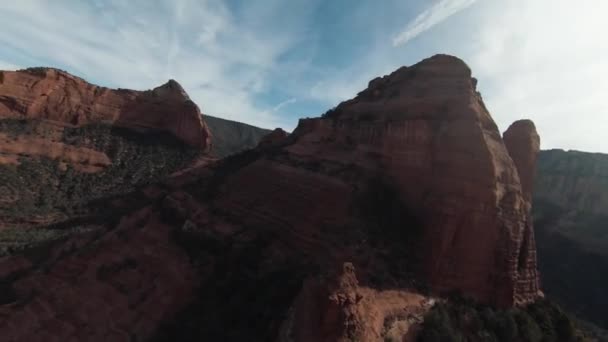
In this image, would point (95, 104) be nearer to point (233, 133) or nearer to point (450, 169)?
point (450, 169)

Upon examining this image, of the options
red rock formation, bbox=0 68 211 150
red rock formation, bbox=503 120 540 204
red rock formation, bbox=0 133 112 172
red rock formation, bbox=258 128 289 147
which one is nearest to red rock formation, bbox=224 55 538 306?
red rock formation, bbox=503 120 540 204

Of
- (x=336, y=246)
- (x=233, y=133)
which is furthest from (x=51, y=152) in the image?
(x=233, y=133)

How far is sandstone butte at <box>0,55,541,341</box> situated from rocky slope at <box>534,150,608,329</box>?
146 ft

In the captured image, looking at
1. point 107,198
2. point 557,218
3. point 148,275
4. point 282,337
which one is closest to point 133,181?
point 107,198

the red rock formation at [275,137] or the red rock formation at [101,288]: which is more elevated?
the red rock formation at [275,137]

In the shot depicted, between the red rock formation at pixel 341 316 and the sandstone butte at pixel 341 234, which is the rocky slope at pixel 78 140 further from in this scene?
the red rock formation at pixel 341 316

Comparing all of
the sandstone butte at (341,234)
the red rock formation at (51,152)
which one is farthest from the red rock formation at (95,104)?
the sandstone butte at (341,234)

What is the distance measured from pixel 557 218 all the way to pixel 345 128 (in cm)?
7252

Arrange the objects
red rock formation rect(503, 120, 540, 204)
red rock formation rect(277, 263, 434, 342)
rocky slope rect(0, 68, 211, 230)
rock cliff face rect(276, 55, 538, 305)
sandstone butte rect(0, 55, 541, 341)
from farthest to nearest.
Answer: rocky slope rect(0, 68, 211, 230), red rock formation rect(503, 120, 540, 204), rock cliff face rect(276, 55, 538, 305), sandstone butte rect(0, 55, 541, 341), red rock formation rect(277, 263, 434, 342)

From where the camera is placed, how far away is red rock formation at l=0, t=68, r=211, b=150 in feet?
178

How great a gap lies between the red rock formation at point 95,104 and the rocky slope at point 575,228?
6783 centimetres

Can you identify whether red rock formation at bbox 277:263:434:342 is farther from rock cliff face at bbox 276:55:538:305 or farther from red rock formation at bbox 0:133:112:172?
red rock formation at bbox 0:133:112:172

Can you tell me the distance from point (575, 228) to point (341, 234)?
77.0 meters

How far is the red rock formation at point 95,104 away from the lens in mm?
54219
